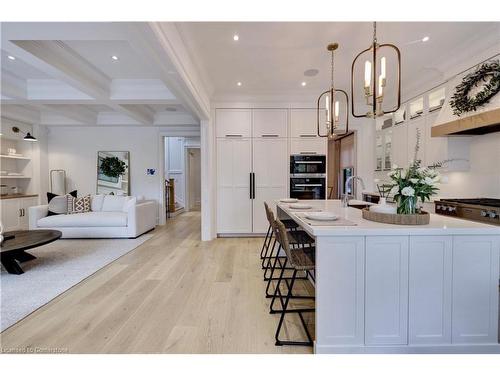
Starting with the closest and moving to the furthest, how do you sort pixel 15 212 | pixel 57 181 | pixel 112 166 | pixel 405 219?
1. pixel 405 219
2. pixel 15 212
3. pixel 57 181
4. pixel 112 166

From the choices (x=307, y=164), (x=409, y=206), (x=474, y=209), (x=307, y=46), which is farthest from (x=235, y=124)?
(x=474, y=209)

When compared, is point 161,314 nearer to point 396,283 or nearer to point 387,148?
point 396,283

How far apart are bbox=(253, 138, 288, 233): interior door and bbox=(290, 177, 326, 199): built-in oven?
0.18 m

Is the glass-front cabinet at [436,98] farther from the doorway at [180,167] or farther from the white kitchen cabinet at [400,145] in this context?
the doorway at [180,167]

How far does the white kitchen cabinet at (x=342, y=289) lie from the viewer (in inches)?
60.9

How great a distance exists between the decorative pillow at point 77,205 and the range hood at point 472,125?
6395mm

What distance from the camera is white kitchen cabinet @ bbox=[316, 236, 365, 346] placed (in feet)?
5.08

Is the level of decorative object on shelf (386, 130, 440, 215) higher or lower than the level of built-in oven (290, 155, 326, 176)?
lower

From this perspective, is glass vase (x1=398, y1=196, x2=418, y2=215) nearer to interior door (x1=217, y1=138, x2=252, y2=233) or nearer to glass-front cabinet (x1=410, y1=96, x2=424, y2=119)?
glass-front cabinet (x1=410, y1=96, x2=424, y2=119)

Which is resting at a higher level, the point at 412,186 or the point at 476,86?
the point at 476,86

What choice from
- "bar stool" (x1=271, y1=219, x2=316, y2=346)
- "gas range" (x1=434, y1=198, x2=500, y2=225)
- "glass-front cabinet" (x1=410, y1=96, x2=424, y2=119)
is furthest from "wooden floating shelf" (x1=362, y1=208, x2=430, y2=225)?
"glass-front cabinet" (x1=410, y1=96, x2=424, y2=119)

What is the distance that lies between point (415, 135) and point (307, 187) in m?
1.99

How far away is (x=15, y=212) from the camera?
5.25m
